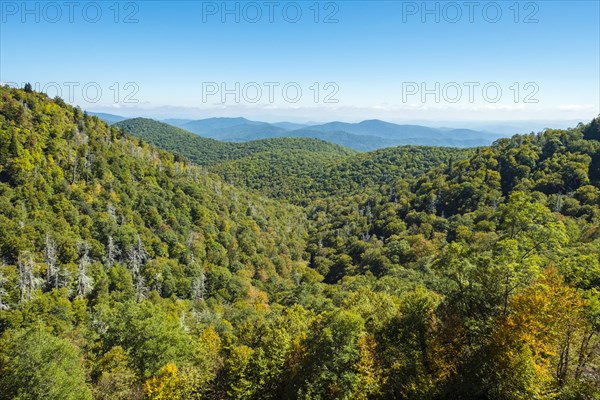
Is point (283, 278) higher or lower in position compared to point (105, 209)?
lower

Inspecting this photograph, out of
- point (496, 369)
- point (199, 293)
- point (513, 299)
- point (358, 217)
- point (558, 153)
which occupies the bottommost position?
point (199, 293)

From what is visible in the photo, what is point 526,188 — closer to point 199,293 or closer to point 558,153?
point 558,153

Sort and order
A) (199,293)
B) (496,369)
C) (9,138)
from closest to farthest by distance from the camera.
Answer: (496,369) < (9,138) < (199,293)

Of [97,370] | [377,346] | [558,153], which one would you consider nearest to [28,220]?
[97,370]

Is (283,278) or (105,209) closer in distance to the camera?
(105,209)

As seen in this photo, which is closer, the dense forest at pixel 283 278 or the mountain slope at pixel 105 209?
the dense forest at pixel 283 278

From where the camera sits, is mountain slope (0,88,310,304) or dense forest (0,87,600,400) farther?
mountain slope (0,88,310,304)

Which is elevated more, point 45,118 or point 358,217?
point 45,118

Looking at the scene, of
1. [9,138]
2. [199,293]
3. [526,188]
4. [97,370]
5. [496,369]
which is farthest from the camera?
[526,188]
